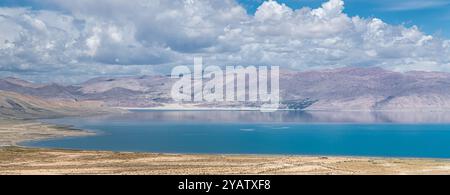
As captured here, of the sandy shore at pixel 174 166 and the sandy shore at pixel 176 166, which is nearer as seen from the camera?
the sandy shore at pixel 176 166

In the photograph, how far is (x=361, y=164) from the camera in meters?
76.6

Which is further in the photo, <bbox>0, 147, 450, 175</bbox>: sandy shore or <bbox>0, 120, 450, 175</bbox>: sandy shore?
<bbox>0, 120, 450, 175</bbox>: sandy shore

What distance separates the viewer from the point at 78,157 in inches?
3474
